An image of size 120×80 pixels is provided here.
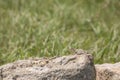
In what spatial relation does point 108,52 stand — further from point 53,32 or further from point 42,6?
point 42,6

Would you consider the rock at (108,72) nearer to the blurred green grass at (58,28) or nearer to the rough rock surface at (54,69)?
the rough rock surface at (54,69)

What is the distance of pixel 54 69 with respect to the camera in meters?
2.66

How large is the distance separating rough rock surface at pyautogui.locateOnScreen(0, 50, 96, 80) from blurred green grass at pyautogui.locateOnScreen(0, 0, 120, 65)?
52.1 inches

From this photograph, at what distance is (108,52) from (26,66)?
1.75 meters

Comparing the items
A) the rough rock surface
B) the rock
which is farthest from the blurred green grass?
the rough rock surface

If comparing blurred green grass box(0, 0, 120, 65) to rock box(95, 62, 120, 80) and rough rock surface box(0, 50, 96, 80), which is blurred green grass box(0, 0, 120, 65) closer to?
rock box(95, 62, 120, 80)

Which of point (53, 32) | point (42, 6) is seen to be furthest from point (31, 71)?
point (42, 6)

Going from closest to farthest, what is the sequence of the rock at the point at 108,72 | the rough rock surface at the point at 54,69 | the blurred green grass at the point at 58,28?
the rough rock surface at the point at 54,69 → the rock at the point at 108,72 → the blurred green grass at the point at 58,28

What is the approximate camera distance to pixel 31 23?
5445 mm

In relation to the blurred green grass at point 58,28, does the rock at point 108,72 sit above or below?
below

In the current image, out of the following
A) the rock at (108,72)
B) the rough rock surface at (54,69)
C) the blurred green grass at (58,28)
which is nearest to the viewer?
the rough rock surface at (54,69)

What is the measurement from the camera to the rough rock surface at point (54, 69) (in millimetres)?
2637

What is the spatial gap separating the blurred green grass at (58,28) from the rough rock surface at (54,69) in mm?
1322

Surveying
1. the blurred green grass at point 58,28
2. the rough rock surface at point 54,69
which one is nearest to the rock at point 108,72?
the rough rock surface at point 54,69
